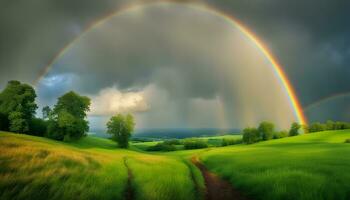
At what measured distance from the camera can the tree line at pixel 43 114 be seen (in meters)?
63.5

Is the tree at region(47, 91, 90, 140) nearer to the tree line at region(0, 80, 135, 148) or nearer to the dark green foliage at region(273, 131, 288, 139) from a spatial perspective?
the tree line at region(0, 80, 135, 148)

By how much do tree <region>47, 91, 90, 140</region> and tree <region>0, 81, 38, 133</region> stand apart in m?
6.45

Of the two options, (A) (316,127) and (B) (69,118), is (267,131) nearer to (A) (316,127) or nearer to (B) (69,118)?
(A) (316,127)

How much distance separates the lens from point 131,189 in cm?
1775

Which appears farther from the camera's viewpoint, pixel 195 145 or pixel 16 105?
pixel 195 145

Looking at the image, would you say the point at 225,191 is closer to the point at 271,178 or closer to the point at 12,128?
the point at 271,178

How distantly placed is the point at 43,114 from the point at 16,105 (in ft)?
46.4

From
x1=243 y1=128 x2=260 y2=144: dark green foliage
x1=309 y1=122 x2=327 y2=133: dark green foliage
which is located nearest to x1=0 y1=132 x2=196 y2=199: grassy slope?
x1=243 y1=128 x2=260 y2=144: dark green foliage

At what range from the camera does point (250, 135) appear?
122812 mm

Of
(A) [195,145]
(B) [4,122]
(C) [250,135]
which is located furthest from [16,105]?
(C) [250,135]

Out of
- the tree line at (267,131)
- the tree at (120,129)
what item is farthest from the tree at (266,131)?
the tree at (120,129)

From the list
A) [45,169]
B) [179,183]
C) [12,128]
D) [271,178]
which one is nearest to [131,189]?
[179,183]

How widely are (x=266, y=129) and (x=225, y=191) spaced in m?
115

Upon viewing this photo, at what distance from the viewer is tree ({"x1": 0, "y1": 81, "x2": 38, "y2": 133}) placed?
63.1m
